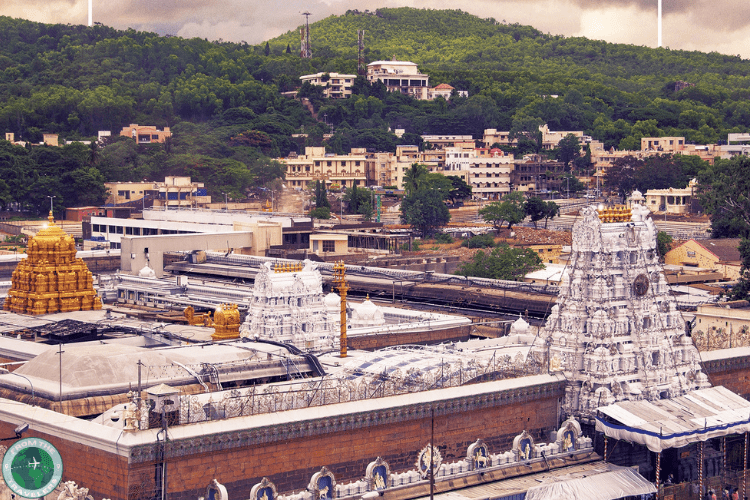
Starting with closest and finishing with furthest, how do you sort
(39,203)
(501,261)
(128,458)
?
(128,458), (501,261), (39,203)

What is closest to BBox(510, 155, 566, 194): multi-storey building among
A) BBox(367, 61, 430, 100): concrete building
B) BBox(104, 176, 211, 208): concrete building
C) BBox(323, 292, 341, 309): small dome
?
BBox(104, 176, 211, 208): concrete building

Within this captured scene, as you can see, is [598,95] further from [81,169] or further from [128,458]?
[128,458]

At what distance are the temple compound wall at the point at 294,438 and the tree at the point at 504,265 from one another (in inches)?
1577

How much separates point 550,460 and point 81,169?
89.9 m

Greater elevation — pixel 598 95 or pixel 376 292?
pixel 598 95

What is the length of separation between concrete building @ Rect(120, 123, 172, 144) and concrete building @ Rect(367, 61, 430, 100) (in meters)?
42.6

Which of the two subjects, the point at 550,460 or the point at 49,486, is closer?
the point at 49,486

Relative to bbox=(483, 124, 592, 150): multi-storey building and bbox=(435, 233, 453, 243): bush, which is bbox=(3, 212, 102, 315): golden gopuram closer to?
bbox=(435, 233, 453, 243): bush

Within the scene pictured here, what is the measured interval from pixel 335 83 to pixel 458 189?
170 ft

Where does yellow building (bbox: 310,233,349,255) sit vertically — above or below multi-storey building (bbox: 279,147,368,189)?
below

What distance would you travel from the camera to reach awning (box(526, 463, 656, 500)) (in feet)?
111

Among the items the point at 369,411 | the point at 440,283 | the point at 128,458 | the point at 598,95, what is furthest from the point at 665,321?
the point at 598,95

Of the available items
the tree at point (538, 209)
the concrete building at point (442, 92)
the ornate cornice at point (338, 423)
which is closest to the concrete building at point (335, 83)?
the concrete building at point (442, 92)

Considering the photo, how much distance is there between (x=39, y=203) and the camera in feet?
384
